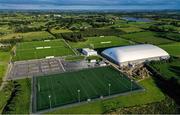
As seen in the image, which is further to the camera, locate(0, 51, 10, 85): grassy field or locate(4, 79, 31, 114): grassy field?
locate(0, 51, 10, 85): grassy field

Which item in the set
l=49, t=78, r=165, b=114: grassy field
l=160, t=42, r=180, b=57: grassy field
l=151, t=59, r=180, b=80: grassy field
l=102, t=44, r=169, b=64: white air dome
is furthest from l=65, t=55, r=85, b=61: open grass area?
l=160, t=42, r=180, b=57: grassy field

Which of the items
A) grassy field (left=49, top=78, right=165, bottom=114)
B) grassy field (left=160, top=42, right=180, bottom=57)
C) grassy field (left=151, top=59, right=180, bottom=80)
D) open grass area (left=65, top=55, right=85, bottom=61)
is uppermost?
grassy field (left=160, top=42, right=180, bottom=57)

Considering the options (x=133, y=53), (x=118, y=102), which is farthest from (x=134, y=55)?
(x=118, y=102)

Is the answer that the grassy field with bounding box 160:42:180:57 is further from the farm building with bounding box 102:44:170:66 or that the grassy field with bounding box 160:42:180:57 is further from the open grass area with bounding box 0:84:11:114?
the open grass area with bounding box 0:84:11:114

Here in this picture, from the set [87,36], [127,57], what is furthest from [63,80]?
[87,36]

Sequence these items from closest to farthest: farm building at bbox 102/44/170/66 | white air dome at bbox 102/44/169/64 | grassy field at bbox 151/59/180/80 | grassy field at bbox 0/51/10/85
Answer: grassy field at bbox 151/59/180/80, grassy field at bbox 0/51/10/85, farm building at bbox 102/44/170/66, white air dome at bbox 102/44/169/64

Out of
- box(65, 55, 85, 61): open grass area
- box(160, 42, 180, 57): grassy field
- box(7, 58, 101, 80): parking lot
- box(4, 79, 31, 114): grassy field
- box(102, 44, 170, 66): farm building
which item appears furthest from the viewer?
box(160, 42, 180, 57): grassy field

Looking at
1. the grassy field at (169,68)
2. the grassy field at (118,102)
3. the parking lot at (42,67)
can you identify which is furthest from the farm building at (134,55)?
the grassy field at (118,102)

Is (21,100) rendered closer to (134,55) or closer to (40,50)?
(134,55)
